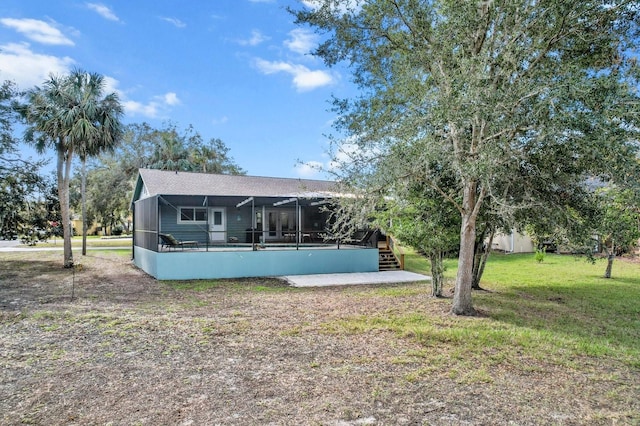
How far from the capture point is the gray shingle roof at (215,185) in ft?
56.0

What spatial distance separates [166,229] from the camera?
1850cm

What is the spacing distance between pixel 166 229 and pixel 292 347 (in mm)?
14400

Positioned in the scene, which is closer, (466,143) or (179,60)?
(466,143)

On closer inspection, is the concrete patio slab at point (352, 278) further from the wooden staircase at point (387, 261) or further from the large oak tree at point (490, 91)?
the large oak tree at point (490, 91)

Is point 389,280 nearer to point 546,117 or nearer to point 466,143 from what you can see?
point 466,143

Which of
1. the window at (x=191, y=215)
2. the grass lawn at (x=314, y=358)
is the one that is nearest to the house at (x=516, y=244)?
the grass lawn at (x=314, y=358)

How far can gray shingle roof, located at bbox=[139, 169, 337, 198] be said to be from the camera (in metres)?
17.1

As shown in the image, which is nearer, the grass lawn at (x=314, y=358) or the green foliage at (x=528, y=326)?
the grass lawn at (x=314, y=358)

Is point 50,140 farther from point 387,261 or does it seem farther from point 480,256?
point 480,256

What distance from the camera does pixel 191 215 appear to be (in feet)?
62.7

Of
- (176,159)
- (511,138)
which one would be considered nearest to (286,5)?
(511,138)

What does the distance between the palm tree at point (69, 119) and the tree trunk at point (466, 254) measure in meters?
14.3

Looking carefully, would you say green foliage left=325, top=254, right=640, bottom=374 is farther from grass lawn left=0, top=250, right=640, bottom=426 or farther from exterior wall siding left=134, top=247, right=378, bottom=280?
exterior wall siding left=134, top=247, right=378, bottom=280

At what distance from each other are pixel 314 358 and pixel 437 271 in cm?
580
